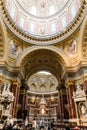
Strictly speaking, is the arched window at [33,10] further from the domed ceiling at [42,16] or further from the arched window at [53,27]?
the arched window at [53,27]

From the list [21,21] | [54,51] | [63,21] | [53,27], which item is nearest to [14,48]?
[21,21]

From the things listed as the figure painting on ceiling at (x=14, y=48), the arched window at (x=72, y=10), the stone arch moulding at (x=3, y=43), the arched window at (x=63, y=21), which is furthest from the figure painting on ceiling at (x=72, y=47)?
the stone arch moulding at (x=3, y=43)

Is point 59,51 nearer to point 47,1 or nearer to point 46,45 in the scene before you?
point 46,45

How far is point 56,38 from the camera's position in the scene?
19.3 m

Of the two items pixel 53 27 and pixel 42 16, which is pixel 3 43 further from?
pixel 42 16

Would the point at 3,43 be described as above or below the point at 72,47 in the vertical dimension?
below

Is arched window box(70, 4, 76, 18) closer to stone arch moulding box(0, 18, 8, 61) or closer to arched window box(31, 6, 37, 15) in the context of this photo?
arched window box(31, 6, 37, 15)

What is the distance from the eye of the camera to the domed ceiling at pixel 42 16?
64.2 ft

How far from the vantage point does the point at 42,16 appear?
2317cm

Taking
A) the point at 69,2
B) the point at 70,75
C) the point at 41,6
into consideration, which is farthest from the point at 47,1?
the point at 70,75

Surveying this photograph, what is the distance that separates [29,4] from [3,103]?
18502 mm

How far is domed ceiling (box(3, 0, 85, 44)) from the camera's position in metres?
19.6

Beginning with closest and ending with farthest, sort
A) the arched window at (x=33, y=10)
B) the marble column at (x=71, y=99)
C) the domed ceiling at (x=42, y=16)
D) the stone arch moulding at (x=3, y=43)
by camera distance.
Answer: the marble column at (x=71, y=99) < the stone arch moulding at (x=3, y=43) < the domed ceiling at (x=42, y=16) < the arched window at (x=33, y=10)

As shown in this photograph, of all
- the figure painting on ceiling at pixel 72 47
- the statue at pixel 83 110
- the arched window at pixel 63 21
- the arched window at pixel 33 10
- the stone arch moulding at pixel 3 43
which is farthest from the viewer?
the arched window at pixel 33 10
